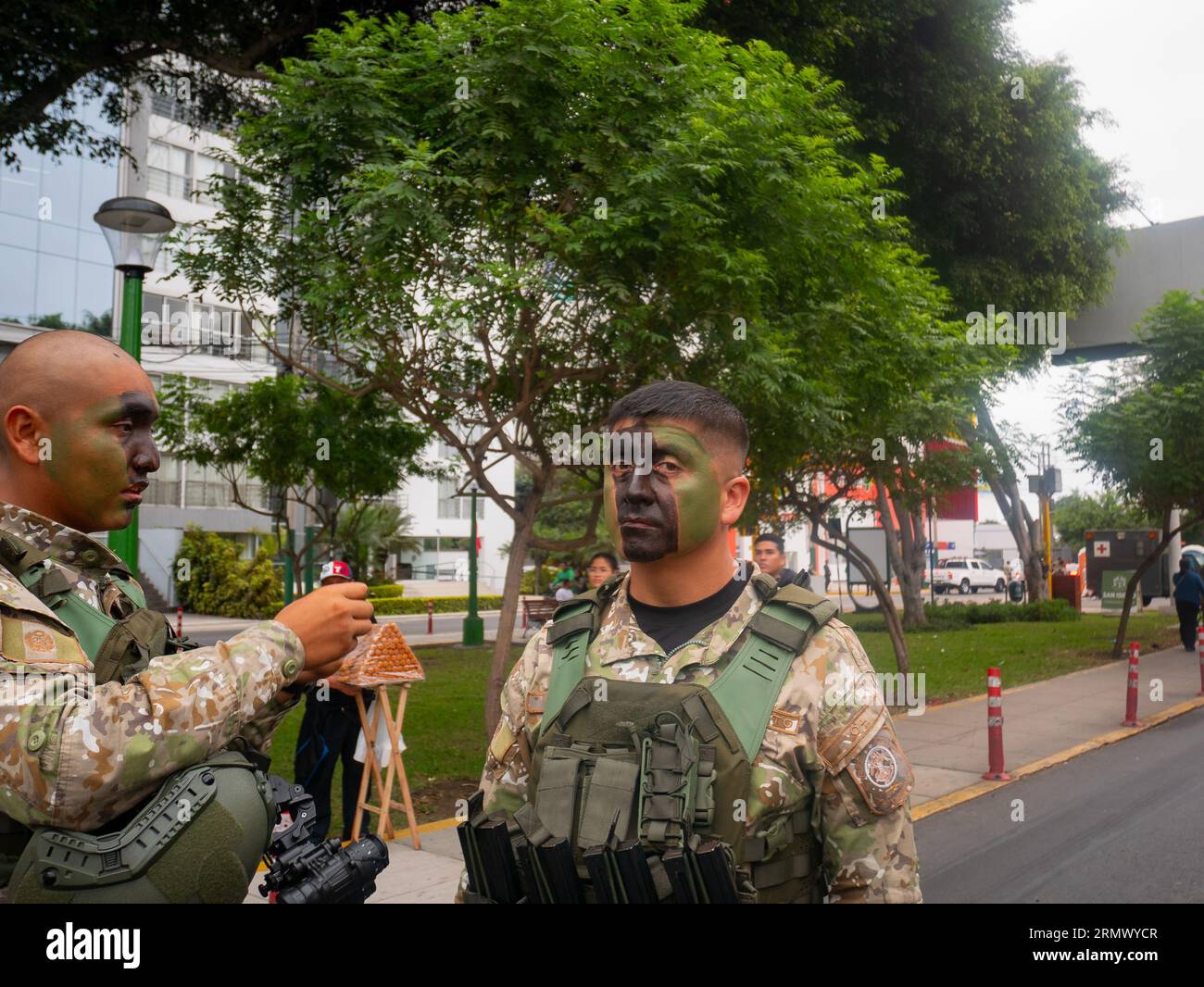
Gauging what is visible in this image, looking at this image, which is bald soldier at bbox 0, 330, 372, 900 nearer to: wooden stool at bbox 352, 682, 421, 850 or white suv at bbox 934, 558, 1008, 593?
wooden stool at bbox 352, 682, 421, 850

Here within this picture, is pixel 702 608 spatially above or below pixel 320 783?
above

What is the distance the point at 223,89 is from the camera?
35.8ft

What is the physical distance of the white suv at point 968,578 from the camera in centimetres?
5000

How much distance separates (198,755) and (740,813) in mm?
1104

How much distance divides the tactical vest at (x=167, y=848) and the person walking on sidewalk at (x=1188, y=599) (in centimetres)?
1985

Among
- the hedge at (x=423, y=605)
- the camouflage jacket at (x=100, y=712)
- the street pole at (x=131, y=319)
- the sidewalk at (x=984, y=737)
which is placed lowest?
the hedge at (x=423, y=605)

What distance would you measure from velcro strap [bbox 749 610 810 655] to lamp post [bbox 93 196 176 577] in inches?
231

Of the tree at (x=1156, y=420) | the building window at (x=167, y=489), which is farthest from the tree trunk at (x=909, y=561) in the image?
the building window at (x=167, y=489)

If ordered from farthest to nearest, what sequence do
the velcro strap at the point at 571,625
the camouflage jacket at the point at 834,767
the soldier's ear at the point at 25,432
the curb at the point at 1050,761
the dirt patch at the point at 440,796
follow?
1. the curb at the point at 1050,761
2. the dirt patch at the point at 440,796
3. the velcro strap at the point at 571,625
4. the camouflage jacket at the point at 834,767
5. the soldier's ear at the point at 25,432

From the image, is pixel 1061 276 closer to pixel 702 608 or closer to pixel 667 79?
pixel 667 79

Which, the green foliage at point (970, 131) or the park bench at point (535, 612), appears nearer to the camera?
the green foliage at point (970, 131)

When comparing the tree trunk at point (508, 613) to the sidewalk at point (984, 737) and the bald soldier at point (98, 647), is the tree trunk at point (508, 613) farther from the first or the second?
the bald soldier at point (98, 647)

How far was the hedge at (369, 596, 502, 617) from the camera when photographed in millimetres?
31172

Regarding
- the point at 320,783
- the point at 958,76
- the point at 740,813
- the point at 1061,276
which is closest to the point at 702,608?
the point at 740,813
